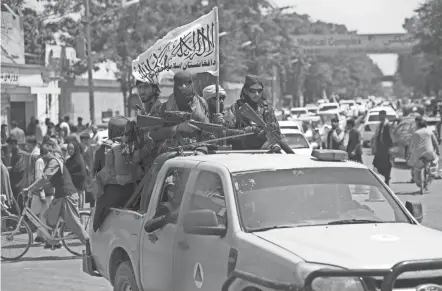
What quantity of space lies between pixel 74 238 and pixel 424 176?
1106 centimetres

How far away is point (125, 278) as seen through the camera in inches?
343

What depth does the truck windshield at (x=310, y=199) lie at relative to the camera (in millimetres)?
7039

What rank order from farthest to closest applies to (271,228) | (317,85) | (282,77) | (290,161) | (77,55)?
(317,85), (282,77), (77,55), (290,161), (271,228)

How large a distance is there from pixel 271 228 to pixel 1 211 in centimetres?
1006

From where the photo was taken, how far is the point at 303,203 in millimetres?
7141

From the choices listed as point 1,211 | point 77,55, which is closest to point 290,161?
point 1,211

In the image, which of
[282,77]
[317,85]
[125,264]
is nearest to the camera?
[125,264]

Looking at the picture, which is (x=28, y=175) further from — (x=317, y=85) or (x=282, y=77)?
(x=317, y=85)

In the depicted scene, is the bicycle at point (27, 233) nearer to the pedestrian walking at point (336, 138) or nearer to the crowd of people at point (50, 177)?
the crowd of people at point (50, 177)

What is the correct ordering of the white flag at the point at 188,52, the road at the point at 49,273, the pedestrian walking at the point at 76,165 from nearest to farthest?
the white flag at the point at 188,52, the road at the point at 49,273, the pedestrian walking at the point at 76,165

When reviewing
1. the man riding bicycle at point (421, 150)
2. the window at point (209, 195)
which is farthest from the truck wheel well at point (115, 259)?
the man riding bicycle at point (421, 150)

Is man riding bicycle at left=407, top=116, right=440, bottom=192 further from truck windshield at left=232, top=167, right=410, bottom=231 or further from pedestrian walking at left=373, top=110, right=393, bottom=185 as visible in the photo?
truck windshield at left=232, top=167, right=410, bottom=231

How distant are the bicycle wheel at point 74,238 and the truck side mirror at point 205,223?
27.1ft

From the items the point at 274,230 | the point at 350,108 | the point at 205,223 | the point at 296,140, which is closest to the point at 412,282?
the point at 274,230
